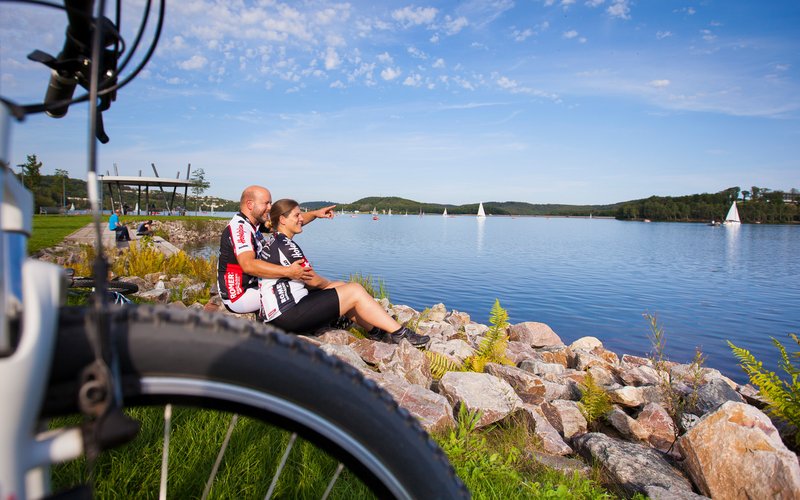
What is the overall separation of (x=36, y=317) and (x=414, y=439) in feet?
2.57

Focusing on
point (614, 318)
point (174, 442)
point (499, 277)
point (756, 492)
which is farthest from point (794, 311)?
point (174, 442)

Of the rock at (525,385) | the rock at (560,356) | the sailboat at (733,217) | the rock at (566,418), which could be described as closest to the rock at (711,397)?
the rock at (566,418)

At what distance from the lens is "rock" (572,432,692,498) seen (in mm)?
3236

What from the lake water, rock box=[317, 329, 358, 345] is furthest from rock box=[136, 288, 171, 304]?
the lake water

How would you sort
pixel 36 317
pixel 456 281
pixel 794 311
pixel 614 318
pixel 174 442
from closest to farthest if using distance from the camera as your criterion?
pixel 36 317
pixel 174 442
pixel 614 318
pixel 794 311
pixel 456 281

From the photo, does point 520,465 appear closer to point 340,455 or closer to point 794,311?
point 340,455

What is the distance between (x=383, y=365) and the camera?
199 inches

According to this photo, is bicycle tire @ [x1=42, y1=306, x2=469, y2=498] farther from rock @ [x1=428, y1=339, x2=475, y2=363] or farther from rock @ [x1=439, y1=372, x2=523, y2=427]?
rock @ [x1=428, y1=339, x2=475, y2=363]

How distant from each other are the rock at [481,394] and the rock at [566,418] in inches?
30.1

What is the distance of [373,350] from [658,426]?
3.10 metres

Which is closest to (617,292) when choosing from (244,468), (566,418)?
(566,418)

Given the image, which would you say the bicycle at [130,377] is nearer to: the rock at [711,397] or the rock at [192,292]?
the rock at [711,397]

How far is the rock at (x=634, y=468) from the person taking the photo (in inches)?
127

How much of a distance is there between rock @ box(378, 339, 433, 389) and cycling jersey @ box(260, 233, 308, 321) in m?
1.29
